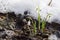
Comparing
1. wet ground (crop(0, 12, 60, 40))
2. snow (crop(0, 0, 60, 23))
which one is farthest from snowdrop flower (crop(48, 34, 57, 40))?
snow (crop(0, 0, 60, 23))

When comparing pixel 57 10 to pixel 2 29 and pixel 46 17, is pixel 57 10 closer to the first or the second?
pixel 46 17

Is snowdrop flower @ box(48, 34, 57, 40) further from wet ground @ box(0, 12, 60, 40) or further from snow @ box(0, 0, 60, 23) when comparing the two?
snow @ box(0, 0, 60, 23)

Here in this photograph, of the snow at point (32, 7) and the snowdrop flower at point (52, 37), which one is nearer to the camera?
the snowdrop flower at point (52, 37)

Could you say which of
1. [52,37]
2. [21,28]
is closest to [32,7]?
[21,28]

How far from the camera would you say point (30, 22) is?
2.77 meters

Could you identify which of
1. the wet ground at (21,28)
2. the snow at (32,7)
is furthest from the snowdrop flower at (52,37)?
the snow at (32,7)

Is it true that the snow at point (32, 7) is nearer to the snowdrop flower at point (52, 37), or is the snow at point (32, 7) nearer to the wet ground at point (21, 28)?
the wet ground at point (21, 28)

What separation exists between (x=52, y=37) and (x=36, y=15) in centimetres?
33

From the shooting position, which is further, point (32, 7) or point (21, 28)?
point (32, 7)

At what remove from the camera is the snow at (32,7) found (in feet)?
9.25

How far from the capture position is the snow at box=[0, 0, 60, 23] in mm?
2820

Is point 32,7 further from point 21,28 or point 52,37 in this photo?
point 52,37

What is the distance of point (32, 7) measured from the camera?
9.42ft

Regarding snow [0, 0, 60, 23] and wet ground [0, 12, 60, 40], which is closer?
wet ground [0, 12, 60, 40]
